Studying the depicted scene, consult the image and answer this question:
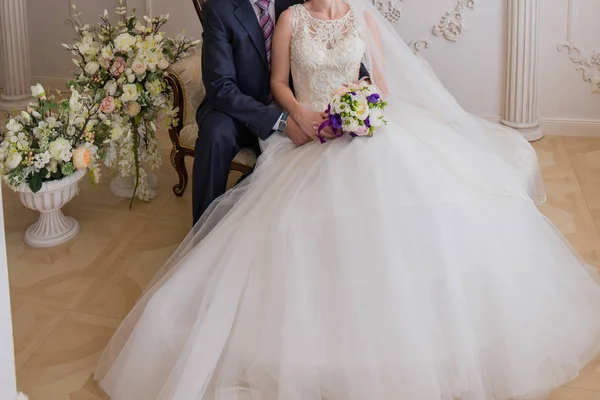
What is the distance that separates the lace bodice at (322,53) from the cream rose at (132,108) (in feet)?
2.66

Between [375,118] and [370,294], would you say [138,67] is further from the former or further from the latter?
[370,294]

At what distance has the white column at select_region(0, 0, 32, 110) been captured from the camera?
15.6 feet

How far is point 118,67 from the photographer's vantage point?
10.2 feet

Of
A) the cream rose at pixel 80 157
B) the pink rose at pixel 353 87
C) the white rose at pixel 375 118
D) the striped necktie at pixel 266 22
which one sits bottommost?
Answer: the cream rose at pixel 80 157

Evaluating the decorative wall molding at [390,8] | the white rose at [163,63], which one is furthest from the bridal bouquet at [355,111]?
the decorative wall molding at [390,8]

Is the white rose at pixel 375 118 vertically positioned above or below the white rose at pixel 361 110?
below

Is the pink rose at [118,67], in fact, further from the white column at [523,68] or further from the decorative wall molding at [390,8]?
the white column at [523,68]

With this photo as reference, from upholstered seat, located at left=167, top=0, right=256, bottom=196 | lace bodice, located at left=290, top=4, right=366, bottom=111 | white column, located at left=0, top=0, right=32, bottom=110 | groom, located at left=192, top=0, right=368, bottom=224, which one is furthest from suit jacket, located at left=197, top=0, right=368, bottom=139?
white column, located at left=0, top=0, right=32, bottom=110

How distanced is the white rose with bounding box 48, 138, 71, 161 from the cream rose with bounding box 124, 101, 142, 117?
354mm

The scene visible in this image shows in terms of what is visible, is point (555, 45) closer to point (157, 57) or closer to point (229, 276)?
point (157, 57)

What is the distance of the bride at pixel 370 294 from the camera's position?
1938 mm

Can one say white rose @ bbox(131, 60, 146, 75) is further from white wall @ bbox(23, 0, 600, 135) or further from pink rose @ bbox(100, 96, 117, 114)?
white wall @ bbox(23, 0, 600, 135)

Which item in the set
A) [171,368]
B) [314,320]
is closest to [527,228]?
[314,320]

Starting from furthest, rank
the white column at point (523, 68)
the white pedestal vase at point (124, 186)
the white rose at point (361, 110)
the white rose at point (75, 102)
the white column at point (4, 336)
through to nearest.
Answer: the white column at point (523, 68)
the white pedestal vase at point (124, 186)
the white rose at point (75, 102)
the white rose at point (361, 110)
the white column at point (4, 336)
